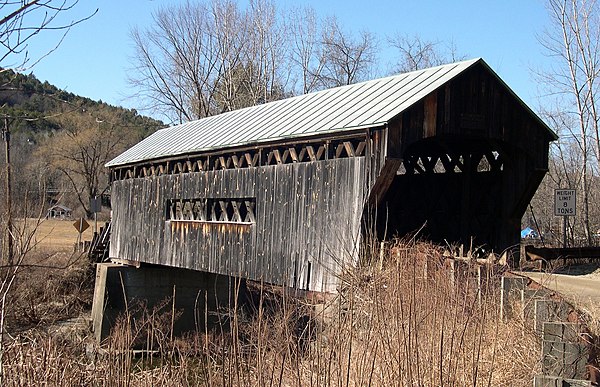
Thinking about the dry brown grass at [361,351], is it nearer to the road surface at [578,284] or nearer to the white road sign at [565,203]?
the road surface at [578,284]

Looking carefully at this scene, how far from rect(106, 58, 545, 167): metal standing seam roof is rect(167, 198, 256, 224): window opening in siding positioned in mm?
1071

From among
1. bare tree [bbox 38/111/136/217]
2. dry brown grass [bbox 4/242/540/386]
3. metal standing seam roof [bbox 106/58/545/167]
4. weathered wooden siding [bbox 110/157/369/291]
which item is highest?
bare tree [bbox 38/111/136/217]

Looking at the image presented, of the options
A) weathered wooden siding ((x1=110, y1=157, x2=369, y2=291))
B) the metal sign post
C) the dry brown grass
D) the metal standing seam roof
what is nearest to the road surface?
the metal sign post

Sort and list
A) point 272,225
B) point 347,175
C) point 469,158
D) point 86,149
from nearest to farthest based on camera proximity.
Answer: point 347,175, point 272,225, point 469,158, point 86,149

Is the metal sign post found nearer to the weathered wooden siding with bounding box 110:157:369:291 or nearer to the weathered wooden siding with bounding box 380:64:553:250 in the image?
the weathered wooden siding with bounding box 380:64:553:250

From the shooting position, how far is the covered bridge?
11156mm

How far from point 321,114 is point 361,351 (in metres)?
7.86

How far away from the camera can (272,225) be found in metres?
13.0

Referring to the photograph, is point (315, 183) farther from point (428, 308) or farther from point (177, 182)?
point (428, 308)

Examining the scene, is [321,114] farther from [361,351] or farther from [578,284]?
[361,351]

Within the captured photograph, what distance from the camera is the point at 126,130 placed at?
47844 mm

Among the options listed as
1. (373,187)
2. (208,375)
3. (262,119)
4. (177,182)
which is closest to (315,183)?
(373,187)

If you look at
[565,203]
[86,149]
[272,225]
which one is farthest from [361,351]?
[86,149]

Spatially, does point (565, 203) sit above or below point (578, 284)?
above
